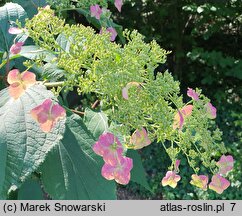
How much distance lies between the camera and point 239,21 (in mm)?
4012

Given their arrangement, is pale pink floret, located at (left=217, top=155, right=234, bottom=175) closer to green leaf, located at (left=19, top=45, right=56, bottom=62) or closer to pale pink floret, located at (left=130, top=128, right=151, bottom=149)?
pale pink floret, located at (left=130, top=128, right=151, bottom=149)

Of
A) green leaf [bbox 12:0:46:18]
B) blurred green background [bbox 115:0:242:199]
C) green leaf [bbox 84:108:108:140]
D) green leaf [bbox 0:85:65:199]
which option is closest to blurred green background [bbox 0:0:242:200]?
blurred green background [bbox 115:0:242:199]

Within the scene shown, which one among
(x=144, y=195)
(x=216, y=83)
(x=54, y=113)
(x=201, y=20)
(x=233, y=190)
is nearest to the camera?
(x=54, y=113)

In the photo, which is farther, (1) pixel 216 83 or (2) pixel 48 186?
(1) pixel 216 83

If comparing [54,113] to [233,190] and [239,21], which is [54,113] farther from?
[239,21]

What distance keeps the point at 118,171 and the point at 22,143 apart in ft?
0.47

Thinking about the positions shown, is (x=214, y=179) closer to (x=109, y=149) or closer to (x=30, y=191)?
(x=109, y=149)

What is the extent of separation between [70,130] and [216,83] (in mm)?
A: 3265

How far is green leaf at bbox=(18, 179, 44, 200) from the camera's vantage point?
793mm

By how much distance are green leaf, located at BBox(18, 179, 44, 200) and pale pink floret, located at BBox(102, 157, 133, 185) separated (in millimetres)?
177

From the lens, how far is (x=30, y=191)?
809 mm

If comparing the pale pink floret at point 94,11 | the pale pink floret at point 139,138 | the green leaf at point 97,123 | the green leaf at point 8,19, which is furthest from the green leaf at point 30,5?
the pale pink floret at point 139,138

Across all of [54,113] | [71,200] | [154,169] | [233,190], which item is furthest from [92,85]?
[154,169]

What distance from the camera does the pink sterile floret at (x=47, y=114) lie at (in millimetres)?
660
